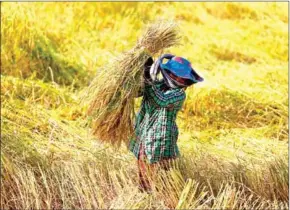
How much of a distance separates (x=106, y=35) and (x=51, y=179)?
2.75 m

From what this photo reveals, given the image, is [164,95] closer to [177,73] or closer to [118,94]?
[177,73]

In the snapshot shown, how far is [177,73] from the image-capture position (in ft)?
9.04

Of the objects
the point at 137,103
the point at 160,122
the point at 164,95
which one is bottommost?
the point at 137,103

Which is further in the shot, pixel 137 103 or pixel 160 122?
pixel 137 103

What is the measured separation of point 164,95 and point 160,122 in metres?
0.10

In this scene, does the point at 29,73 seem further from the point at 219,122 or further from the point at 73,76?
the point at 219,122

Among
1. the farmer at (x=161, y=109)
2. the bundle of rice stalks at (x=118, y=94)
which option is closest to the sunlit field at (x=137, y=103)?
the farmer at (x=161, y=109)

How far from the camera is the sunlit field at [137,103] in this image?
9.49 feet

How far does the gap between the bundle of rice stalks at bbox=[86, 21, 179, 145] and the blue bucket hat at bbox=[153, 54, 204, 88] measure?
0.32 feet

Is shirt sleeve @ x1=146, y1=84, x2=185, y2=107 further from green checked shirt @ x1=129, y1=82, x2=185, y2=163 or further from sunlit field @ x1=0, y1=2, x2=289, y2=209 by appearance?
sunlit field @ x1=0, y1=2, x2=289, y2=209

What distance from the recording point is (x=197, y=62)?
209 inches

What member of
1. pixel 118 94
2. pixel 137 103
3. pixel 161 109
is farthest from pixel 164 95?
pixel 137 103

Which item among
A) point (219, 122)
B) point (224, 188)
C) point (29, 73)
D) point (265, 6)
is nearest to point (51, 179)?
point (224, 188)

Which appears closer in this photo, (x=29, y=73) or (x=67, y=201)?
(x=67, y=201)
